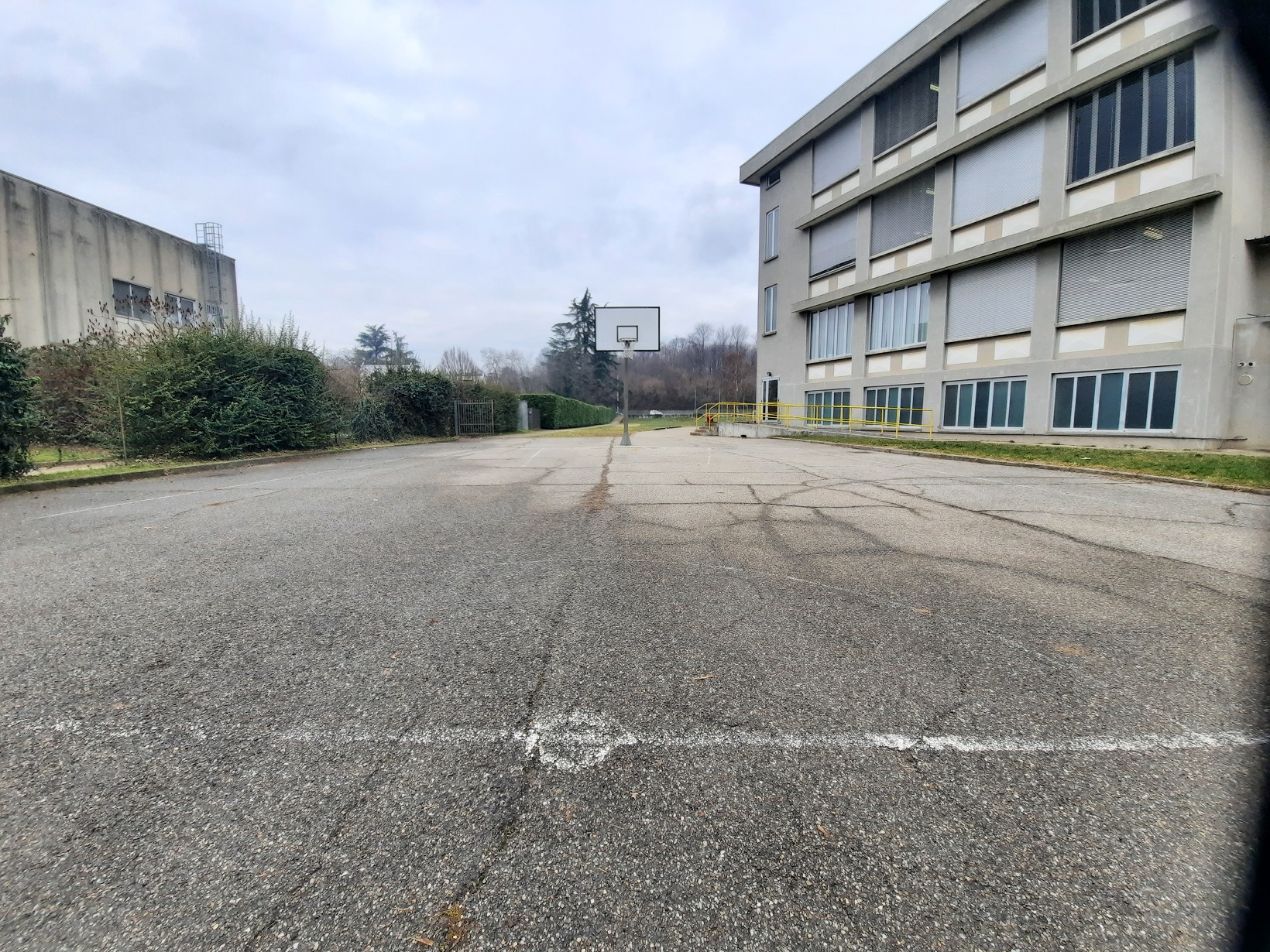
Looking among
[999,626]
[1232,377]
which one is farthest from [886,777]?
[1232,377]

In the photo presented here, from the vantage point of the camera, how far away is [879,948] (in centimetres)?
141

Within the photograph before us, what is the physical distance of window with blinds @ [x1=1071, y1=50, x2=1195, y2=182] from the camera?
14188 mm

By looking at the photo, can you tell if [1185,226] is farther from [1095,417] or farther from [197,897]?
[197,897]

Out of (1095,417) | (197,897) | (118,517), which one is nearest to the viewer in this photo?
(197,897)

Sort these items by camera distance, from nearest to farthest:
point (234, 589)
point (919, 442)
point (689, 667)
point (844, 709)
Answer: point (844, 709), point (689, 667), point (234, 589), point (919, 442)

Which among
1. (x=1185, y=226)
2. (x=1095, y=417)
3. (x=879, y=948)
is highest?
(x=1185, y=226)

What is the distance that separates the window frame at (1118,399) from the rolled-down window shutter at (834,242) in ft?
37.0

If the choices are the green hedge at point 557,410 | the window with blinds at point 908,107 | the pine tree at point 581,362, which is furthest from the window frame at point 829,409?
the pine tree at point 581,362

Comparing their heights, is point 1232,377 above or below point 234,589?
above

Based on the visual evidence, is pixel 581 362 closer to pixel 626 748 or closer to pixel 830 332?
pixel 830 332

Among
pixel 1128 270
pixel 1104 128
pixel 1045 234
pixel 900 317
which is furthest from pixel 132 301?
pixel 1128 270

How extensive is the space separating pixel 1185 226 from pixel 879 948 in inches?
790

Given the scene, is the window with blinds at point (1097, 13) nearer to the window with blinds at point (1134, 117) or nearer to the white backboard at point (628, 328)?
the window with blinds at point (1134, 117)

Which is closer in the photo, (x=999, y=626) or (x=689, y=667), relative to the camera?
(x=689, y=667)
